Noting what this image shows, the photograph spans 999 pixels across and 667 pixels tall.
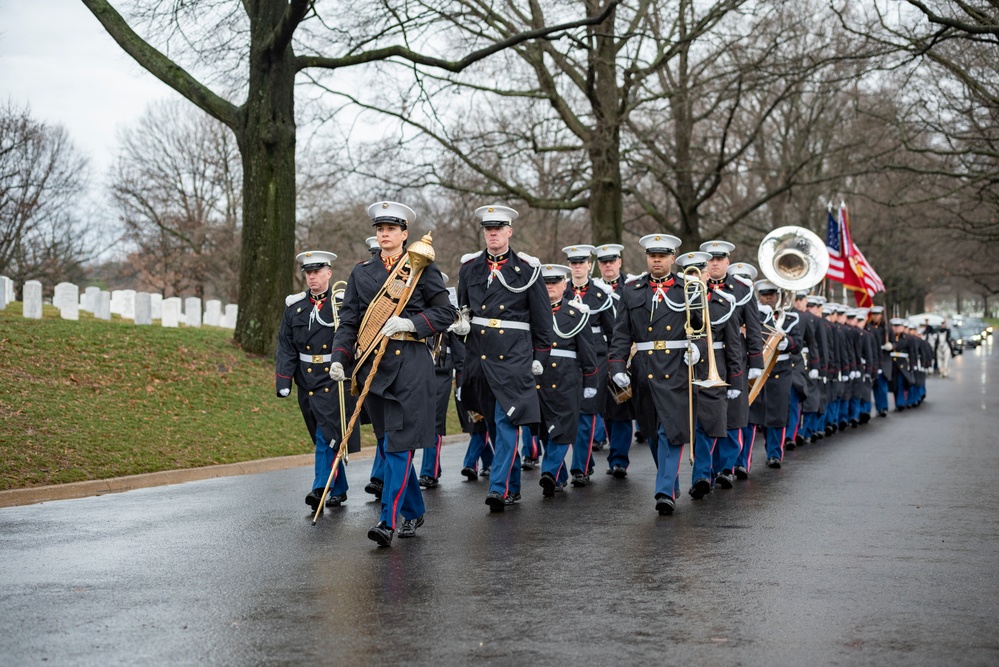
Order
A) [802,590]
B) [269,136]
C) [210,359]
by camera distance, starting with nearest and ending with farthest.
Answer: [802,590] → [210,359] → [269,136]

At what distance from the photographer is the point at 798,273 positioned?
16.0 metres

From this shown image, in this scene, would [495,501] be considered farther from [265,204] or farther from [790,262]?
[265,204]

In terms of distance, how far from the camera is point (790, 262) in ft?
53.6

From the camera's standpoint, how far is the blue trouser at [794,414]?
15500 mm

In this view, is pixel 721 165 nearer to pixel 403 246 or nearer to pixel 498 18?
pixel 498 18

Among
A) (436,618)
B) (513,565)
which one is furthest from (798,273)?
(436,618)

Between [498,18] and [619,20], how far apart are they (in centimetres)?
290

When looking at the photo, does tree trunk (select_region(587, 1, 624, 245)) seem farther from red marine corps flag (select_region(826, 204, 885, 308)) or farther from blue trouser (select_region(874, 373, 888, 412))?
blue trouser (select_region(874, 373, 888, 412))

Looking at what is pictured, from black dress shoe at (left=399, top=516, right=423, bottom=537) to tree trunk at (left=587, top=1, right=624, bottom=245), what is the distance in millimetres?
18118

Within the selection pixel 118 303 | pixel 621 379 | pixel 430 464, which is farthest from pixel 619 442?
pixel 118 303

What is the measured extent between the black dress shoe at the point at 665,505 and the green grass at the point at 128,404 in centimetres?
554

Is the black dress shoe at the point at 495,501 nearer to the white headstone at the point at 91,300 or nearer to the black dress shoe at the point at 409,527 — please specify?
the black dress shoe at the point at 409,527

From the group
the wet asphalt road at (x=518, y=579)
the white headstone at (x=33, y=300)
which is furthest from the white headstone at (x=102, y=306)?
the wet asphalt road at (x=518, y=579)

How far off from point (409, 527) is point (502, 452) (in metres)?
1.45
